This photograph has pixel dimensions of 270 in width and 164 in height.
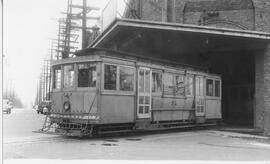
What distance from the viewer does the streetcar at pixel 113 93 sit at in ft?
39.3

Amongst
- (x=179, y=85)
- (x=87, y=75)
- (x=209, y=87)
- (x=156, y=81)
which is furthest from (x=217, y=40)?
(x=87, y=75)

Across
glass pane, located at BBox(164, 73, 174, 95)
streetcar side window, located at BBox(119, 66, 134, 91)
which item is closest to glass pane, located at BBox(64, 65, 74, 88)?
streetcar side window, located at BBox(119, 66, 134, 91)

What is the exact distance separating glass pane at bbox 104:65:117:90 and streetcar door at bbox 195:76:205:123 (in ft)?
17.8

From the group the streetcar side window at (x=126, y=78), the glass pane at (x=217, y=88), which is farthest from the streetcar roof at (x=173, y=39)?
the streetcar side window at (x=126, y=78)

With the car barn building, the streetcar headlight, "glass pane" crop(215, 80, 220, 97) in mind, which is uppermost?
the car barn building

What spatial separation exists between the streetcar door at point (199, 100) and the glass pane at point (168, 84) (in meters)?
2.02

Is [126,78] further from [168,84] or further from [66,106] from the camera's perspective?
[168,84]

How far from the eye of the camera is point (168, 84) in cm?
1498

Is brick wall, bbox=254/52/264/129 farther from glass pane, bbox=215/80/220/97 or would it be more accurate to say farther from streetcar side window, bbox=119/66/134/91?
streetcar side window, bbox=119/66/134/91

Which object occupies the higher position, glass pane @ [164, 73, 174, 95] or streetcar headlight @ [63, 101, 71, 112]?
glass pane @ [164, 73, 174, 95]

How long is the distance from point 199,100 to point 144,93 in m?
4.21

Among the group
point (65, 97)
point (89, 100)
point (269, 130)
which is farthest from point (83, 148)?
point (269, 130)

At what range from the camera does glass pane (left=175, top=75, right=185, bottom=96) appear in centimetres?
1547

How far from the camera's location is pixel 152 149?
10094 mm
